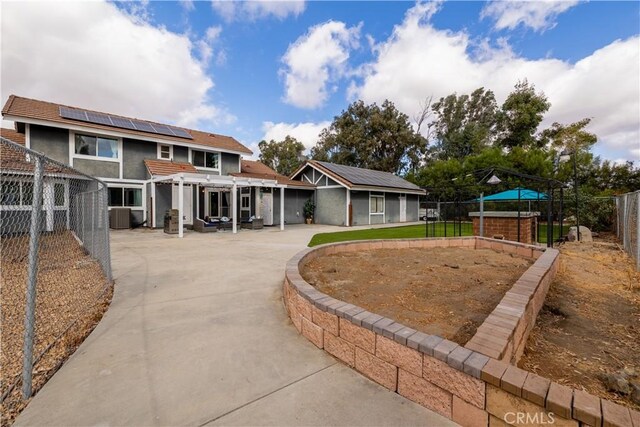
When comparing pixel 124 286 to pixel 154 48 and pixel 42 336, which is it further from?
pixel 154 48

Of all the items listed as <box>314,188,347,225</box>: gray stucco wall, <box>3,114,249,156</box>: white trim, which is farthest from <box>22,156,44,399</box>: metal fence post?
<box>314,188,347,225</box>: gray stucco wall

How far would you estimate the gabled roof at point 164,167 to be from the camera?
45.5 feet

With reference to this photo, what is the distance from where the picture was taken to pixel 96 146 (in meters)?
13.9

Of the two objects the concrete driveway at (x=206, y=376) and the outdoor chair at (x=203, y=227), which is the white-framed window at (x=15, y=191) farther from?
the outdoor chair at (x=203, y=227)

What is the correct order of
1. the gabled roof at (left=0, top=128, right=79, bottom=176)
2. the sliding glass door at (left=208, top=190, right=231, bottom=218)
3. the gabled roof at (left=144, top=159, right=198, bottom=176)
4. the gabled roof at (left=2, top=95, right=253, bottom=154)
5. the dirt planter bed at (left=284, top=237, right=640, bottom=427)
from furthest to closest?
the sliding glass door at (left=208, top=190, right=231, bottom=218) < the gabled roof at (left=144, top=159, right=198, bottom=176) < the gabled roof at (left=2, top=95, right=253, bottom=154) < the gabled roof at (left=0, top=128, right=79, bottom=176) < the dirt planter bed at (left=284, top=237, right=640, bottom=427)

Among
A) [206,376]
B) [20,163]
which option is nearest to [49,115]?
[20,163]

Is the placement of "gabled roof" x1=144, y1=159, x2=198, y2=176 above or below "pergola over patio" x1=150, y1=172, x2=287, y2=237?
above

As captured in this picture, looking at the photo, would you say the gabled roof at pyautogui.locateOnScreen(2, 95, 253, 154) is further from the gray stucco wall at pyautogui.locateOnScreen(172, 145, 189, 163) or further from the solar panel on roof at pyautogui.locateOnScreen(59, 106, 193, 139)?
the gray stucco wall at pyautogui.locateOnScreen(172, 145, 189, 163)

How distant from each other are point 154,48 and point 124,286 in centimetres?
1090

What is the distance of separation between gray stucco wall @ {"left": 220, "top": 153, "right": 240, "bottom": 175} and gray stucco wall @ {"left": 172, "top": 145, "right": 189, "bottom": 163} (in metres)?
2.02

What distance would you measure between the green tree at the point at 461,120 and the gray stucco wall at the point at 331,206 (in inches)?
919

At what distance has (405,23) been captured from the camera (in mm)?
15766

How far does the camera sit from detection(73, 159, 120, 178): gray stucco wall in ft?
44.0

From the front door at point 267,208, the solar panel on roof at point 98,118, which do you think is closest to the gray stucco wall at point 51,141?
the solar panel on roof at point 98,118
